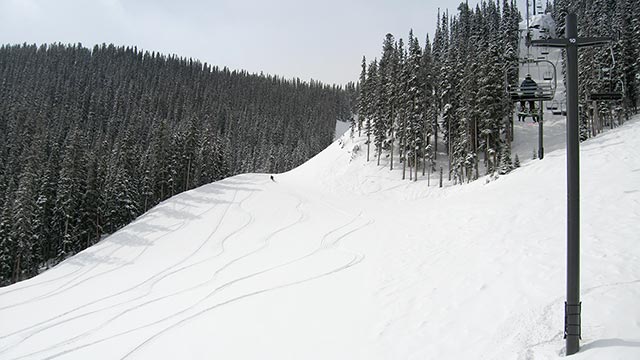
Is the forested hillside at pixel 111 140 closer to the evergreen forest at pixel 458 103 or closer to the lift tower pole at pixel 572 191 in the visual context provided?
the evergreen forest at pixel 458 103

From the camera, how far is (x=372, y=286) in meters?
14.6

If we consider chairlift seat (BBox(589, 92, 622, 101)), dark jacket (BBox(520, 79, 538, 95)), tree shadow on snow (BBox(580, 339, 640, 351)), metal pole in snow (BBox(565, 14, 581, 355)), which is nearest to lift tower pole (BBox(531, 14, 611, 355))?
metal pole in snow (BBox(565, 14, 581, 355))

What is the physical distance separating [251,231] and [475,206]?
61.9 ft

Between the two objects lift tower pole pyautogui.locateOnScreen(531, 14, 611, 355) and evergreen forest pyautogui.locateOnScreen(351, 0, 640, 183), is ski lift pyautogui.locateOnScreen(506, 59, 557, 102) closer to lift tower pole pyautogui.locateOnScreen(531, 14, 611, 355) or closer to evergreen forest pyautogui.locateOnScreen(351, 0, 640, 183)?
lift tower pole pyautogui.locateOnScreen(531, 14, 611, 355)

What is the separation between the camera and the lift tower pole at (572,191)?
6.98 metres

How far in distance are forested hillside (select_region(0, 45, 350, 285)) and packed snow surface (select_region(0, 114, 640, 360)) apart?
17.9 m

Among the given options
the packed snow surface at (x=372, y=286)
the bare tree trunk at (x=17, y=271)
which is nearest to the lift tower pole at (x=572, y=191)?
the packed snow surface at (x=372, y=286)

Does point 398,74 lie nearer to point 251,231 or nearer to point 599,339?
point 251,231

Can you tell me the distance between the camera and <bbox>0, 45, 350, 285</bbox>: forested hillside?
1908 inches

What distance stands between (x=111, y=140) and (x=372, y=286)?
12247 cm

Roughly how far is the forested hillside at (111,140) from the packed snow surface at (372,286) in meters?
17.9

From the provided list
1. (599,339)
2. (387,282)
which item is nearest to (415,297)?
(387,282)

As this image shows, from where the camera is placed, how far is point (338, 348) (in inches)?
417

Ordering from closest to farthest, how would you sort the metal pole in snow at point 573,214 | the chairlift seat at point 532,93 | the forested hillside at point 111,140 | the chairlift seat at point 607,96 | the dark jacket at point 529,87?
the metal pole in snow at point 573,214, the chairlift seat at point 607,96, the chairlift seat at point 532,93, the dark jacket at point 529,87, the forested hillside at point 111,140
